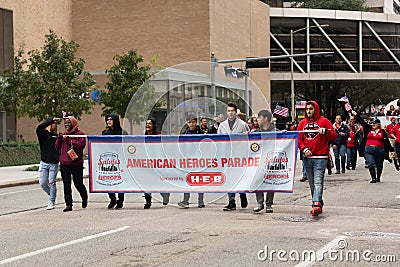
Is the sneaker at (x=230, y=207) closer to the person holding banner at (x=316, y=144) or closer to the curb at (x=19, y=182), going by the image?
the person holding banner at (x=316, y=144)

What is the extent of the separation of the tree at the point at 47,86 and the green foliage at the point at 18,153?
10.2ft

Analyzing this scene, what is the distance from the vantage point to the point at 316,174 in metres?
11.7

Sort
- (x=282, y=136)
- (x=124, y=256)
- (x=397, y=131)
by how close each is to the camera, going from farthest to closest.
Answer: (x=397, y=131), (x=282, y=136), (x=124, y=256)

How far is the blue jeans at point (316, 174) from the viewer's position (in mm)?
11555

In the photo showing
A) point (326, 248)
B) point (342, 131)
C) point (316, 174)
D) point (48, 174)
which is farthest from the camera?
point (342, 131)

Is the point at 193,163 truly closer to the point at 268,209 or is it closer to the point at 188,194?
the point at 188,194

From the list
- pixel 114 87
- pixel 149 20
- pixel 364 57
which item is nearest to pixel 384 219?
pixel 114 87

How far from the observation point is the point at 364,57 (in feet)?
241

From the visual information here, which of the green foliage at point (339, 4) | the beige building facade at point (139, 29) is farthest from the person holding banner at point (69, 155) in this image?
the green foliage at point (339, 4)

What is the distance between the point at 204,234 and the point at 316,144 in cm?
289

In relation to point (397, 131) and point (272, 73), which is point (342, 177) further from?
point (272, 73)

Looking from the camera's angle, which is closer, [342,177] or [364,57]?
[342,177]

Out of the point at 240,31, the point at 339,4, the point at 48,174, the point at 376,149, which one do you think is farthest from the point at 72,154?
the point at 339,4

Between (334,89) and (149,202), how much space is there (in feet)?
219
